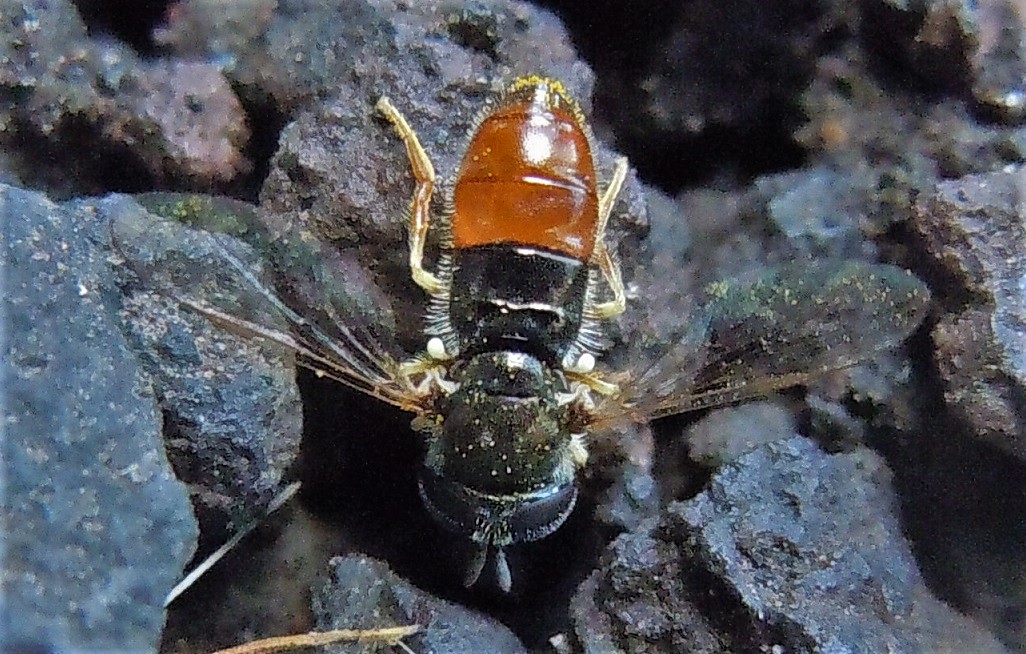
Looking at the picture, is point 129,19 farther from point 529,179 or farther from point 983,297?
point 983,297

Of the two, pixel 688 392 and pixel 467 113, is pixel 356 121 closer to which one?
pixel 467 113

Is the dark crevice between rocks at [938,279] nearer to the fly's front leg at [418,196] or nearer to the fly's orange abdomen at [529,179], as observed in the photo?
the fly's orange abdomen at [529,179]

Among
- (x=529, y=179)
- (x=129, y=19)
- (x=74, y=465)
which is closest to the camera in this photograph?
(x=74, y=465)

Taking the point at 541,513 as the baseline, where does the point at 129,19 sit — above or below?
above

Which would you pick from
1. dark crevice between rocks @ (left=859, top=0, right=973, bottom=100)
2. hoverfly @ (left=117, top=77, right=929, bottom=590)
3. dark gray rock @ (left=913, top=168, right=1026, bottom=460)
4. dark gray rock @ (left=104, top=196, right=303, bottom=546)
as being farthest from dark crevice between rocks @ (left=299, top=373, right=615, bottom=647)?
dark crevice between rocks @ (left=859, top=0, right=973, bottom=100)

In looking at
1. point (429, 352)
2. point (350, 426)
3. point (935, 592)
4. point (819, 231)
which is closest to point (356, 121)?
point (429, 352)

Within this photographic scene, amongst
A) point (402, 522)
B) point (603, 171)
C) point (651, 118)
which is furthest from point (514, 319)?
point (651, 118)
